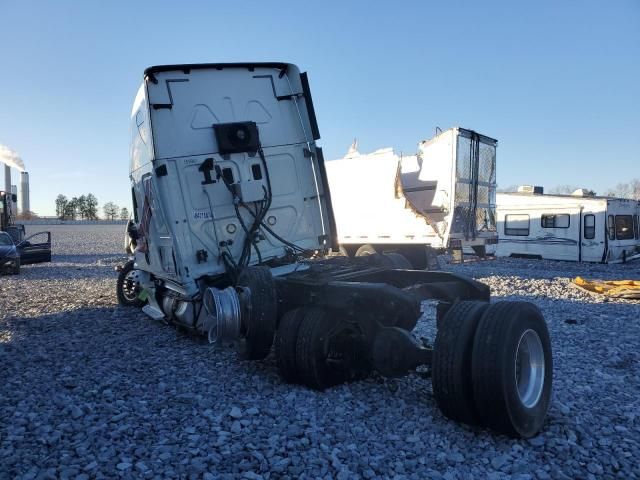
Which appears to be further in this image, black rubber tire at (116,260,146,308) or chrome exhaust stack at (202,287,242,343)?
black rubber tire at (116,260,146,308)

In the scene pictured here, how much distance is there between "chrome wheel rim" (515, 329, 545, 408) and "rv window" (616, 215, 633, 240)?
717 inches

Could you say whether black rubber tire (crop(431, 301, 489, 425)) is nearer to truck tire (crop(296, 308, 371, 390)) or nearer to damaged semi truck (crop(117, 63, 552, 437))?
damaged semi truck (crop(117, 63, 552, 437))

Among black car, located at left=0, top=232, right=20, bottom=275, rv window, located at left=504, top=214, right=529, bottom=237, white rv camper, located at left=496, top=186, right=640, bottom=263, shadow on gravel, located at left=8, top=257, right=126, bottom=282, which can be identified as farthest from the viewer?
rv window, located at left=504, top=214, right=529, bottom=237

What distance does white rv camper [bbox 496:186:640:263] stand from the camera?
18.9 m

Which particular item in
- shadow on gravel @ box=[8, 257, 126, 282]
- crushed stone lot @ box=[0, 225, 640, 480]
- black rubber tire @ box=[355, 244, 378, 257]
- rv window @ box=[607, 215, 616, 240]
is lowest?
shadow on gravel @ box=[8, 257, 126, 282]

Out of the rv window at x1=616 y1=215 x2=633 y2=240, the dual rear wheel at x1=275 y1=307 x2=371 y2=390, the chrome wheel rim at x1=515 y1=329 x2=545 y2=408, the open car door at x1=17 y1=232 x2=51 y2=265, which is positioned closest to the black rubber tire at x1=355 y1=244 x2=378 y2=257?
the dual rear wheel at x1=275 y1=307 x2=371 y2=390

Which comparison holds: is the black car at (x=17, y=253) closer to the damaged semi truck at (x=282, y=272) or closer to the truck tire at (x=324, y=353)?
the damaged semi truck at (x=282, y=272)

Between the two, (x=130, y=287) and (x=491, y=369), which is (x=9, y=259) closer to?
(x=130, y=287)

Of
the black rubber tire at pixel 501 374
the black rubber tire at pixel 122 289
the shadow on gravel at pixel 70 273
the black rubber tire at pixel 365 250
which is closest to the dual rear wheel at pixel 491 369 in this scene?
the black rubber tire at pixel 501 374

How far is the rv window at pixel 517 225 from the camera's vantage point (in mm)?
20906

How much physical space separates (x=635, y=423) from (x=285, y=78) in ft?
19.2

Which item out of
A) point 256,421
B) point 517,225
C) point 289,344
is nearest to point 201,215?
point 289,344

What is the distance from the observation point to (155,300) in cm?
834

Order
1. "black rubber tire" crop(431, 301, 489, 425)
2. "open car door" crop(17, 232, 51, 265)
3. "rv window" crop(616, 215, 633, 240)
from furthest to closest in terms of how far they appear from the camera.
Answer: "rv window" crop(616, 215, 633, 240), "open car door" crop(17, 232, 51, 265), "black rubber tire" crop(431, 301, 489, 425)
